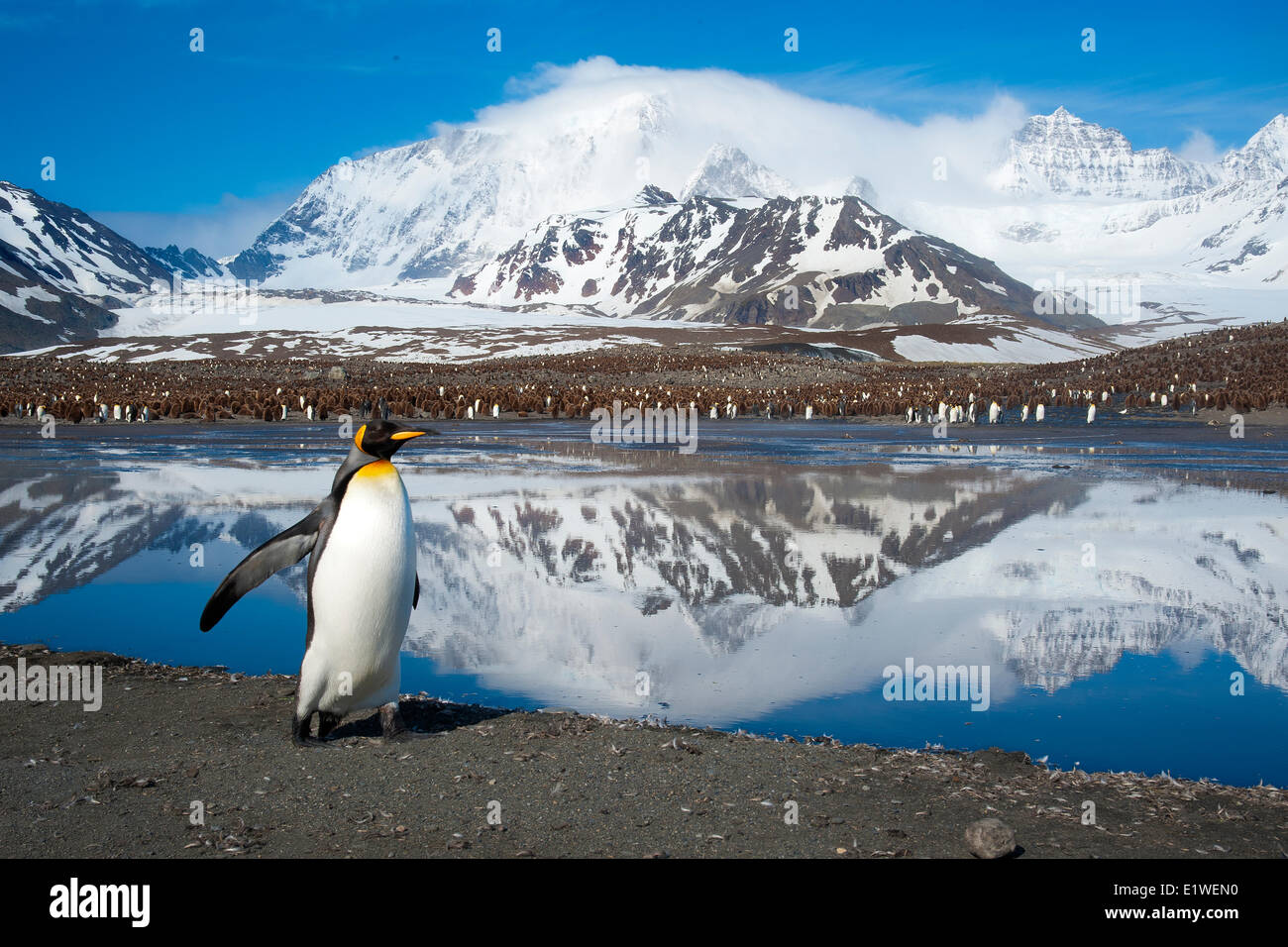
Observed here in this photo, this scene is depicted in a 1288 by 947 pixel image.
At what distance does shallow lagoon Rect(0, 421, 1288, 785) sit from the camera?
585 cm

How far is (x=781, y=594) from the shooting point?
8453 mm

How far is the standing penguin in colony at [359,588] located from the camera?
5430 millimetres

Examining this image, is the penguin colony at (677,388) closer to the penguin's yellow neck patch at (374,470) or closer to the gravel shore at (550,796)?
the penguin's yellow neck patch at (374,470)

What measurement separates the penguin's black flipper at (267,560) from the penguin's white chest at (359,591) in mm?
198

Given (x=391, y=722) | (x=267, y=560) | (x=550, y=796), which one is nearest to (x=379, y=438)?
(x=267, y=560)

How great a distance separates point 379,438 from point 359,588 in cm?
78

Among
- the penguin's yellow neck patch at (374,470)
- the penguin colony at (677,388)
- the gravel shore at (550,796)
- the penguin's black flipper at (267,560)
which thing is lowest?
the gravel shore at (550,796)

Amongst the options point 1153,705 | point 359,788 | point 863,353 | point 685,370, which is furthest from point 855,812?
point 863,353

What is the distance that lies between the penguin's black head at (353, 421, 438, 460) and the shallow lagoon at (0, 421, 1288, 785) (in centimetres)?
158

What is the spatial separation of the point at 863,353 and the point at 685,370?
28599 mm

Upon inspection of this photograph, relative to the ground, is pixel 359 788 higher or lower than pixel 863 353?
lower

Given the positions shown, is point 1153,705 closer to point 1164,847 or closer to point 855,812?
point 1164,847

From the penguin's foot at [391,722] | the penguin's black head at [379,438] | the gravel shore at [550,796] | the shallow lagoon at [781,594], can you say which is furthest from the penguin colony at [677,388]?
the gravel shore at [550,796]
